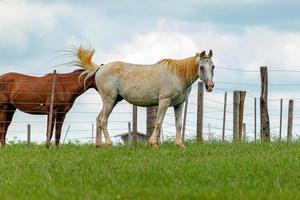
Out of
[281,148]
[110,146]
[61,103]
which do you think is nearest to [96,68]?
[61,103]


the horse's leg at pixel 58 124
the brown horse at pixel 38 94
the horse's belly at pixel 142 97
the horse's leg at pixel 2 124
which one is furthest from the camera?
the horse's leg at pixel 2 124

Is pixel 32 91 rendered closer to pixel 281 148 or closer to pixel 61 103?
pixel 61 103

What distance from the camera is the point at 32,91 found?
20.1 m

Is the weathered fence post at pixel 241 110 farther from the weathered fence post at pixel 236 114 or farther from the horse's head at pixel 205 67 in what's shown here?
the horse's head at pixel 205 67

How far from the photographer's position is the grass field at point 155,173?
888 centimetres

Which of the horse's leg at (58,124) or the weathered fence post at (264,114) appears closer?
the horse's leg at (58,124)

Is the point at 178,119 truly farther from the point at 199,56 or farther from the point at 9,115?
the point at 9,115

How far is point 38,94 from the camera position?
787 inches

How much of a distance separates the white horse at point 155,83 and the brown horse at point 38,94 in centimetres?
157

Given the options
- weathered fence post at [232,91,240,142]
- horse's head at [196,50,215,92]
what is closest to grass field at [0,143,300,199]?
horse's head at [196,50,215,92]

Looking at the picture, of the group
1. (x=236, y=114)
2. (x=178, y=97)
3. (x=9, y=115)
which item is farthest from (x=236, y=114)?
(x=9, y=115)

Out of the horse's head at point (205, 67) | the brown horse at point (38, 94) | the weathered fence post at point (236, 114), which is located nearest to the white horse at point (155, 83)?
the horse's head at point (205, 67)

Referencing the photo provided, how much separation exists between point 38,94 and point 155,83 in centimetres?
403

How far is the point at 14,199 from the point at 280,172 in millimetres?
4656
